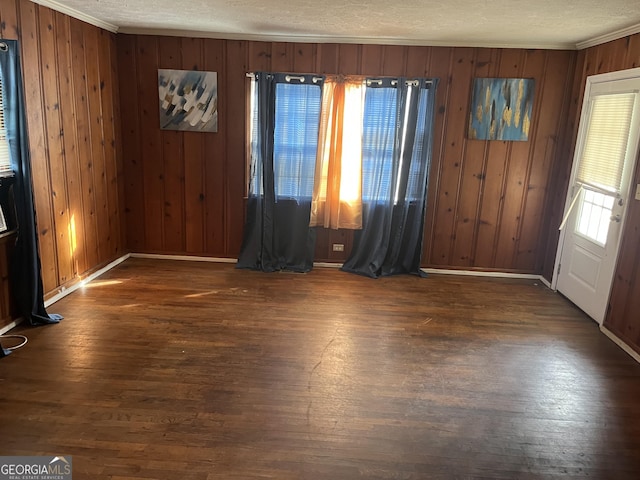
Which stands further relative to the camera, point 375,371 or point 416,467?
point 375,371

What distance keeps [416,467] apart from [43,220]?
3.19 m

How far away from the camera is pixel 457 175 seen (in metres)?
4.84

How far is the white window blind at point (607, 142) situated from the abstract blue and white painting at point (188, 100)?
3486 millimetres

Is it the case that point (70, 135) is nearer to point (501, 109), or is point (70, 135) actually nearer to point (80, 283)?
point (80, 283)

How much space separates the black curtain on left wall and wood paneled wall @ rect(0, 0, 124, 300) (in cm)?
26

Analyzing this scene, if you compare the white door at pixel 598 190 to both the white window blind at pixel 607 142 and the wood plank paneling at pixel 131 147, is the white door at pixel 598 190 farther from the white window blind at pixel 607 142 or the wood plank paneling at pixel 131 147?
the wood plank paneling at pixel 131 147

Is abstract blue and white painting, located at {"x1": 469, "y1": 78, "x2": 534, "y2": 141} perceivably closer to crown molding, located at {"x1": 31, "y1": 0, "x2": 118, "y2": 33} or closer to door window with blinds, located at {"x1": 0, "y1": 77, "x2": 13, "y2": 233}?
crown molding, located at {"x1": 31, "y1": 0, "x2": 118, "y2": 33}

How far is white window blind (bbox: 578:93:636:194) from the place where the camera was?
3674 millimetres

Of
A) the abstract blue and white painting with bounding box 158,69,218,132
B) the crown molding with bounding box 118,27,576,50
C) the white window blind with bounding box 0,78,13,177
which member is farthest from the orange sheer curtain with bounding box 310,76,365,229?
the white window blind with bounding box 0,78,13,177

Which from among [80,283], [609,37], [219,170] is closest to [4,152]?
[80,283]

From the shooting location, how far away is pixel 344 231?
199 inches

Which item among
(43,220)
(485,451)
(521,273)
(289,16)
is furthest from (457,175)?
(43,220)

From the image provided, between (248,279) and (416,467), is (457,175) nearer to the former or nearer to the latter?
(248,279)

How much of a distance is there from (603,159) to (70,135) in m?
4.43
